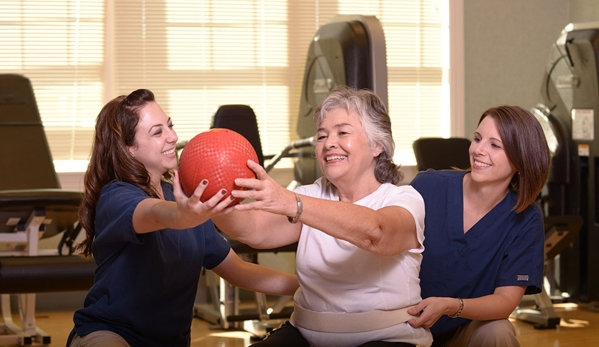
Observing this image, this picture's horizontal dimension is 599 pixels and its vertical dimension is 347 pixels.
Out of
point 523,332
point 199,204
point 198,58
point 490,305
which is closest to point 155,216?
point 199,204

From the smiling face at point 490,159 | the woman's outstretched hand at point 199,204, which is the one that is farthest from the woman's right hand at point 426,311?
the woman's outstretched hand at point 199,204

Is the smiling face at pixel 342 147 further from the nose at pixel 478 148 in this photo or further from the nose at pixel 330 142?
the nose at pixel 478 148

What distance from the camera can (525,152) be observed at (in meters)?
2.31

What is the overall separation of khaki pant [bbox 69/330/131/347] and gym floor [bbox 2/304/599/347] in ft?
5.90

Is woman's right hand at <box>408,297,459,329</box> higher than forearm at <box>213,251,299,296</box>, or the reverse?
forearm at <box>213,251,299,296</box>

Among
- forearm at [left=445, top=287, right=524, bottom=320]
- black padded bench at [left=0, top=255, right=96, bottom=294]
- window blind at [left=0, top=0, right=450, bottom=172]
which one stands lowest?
Answer: black padded bench at [left=0, top=255, right=96, bottom=294]

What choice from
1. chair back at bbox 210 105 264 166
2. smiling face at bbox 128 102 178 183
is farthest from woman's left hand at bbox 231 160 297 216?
chair back at bbox 210 105 264 166

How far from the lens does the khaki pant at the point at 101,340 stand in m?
1.99

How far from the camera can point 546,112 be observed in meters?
4.95

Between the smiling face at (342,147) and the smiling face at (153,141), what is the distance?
39 cm

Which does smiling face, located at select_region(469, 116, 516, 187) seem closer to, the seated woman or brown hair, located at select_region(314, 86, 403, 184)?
the seated woman

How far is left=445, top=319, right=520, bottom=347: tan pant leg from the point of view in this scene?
2.21 meters

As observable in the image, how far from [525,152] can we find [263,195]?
977 millimetres

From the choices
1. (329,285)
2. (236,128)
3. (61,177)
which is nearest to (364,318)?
(329,285)
